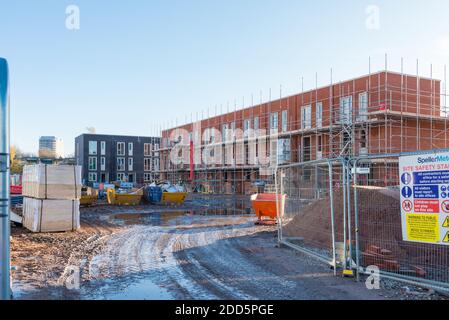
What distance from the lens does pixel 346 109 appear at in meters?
28.9

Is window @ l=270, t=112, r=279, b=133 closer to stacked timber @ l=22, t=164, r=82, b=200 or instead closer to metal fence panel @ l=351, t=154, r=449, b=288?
stacked timber @ l=22, t=164, r=82, b=200

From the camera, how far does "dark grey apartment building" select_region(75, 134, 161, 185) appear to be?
6538 cm

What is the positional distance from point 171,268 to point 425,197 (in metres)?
5.16

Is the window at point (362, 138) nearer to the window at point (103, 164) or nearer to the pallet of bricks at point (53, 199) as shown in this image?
the pallet of bricks at point (53, 199)

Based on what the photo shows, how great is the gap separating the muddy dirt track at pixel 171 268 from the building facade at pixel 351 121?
39.9 feet

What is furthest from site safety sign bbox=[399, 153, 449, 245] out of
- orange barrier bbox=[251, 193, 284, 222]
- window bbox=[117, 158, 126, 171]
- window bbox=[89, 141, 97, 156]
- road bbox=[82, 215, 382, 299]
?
window bbox=[117, 158, 126, 171]

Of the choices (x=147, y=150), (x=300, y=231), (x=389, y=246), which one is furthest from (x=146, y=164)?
(x=389, y=246)

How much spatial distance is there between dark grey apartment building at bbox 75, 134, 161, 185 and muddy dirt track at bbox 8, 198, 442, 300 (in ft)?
168

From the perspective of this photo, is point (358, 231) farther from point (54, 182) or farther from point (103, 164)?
point (103, 164)

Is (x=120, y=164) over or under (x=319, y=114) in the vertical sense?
under
